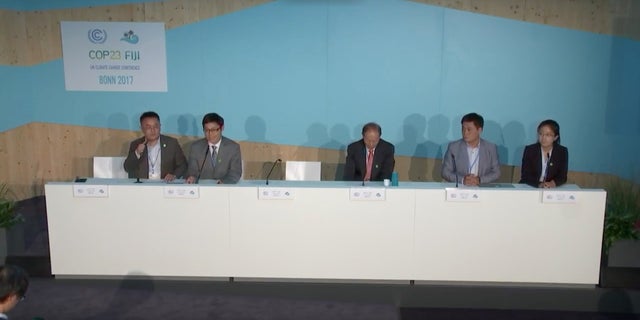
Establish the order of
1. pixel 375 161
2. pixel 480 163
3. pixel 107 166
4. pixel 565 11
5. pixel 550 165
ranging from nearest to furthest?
pixel 550 165 → pixel 480 163 → pixel 375 161 → pixel 107 166 → pixel 565 11

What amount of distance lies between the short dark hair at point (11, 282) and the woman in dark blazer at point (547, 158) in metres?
3.90

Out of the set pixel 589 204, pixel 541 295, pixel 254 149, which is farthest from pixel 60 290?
pixel 589 204

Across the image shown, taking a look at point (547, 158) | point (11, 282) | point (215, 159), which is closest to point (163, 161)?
point (215, 159)

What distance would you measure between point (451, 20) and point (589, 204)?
303 cm

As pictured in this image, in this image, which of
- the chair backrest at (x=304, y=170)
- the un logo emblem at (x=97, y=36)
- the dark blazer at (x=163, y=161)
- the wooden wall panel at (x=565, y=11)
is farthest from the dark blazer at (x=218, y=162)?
the wooden wall panel at (x=565, y=11)

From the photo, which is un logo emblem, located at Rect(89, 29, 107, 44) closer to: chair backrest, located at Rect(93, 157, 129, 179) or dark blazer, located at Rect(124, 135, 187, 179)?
chair backrest, located at Rect(93, 157, 129, 179)

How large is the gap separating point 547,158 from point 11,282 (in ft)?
13.6

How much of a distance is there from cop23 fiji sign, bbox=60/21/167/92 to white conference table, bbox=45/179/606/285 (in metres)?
2.73

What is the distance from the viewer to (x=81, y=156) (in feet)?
21.2

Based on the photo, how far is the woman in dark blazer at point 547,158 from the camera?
4539 millimetres

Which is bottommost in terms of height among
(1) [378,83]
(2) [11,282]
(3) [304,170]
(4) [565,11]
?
(2) [11,282]

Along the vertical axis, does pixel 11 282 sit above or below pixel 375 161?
below

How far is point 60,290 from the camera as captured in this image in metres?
4.04

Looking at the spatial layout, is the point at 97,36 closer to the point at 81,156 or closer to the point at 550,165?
the point at 81,156
